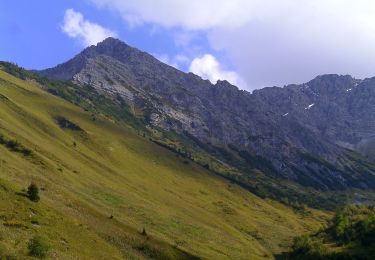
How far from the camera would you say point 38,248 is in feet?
168

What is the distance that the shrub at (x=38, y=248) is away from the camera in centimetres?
5059

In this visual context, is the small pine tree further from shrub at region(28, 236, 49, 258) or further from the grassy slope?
shrub at region(28, 236, 49, 258)

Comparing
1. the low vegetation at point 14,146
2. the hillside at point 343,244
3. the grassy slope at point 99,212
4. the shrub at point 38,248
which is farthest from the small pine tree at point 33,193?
the hillside at point 343,244

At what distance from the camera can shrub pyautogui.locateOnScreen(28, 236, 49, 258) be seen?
166ft

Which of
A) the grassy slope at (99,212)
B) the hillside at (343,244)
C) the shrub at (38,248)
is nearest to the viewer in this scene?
the shrub at (38,248)

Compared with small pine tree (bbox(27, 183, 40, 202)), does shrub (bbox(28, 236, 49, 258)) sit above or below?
below

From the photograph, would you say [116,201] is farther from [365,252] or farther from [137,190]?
[365,252]

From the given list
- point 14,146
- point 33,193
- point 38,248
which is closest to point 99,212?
point 33,193

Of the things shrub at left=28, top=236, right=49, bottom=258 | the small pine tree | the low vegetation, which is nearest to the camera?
shrub at left=28, top=236, right=49, bottom=258

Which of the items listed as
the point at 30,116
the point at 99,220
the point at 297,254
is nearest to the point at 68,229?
the point at 99,220

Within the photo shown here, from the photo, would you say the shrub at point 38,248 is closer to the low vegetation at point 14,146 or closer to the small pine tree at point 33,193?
the small pine tree at point 33,193

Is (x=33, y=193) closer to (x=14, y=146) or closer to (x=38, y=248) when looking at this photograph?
(x=38, y=248)

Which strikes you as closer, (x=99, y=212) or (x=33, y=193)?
(x=33, y=193)

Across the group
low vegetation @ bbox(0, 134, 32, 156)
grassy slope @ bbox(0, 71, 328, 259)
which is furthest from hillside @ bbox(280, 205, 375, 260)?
low vegetation @ bbox(0, 134, 32, 156)
